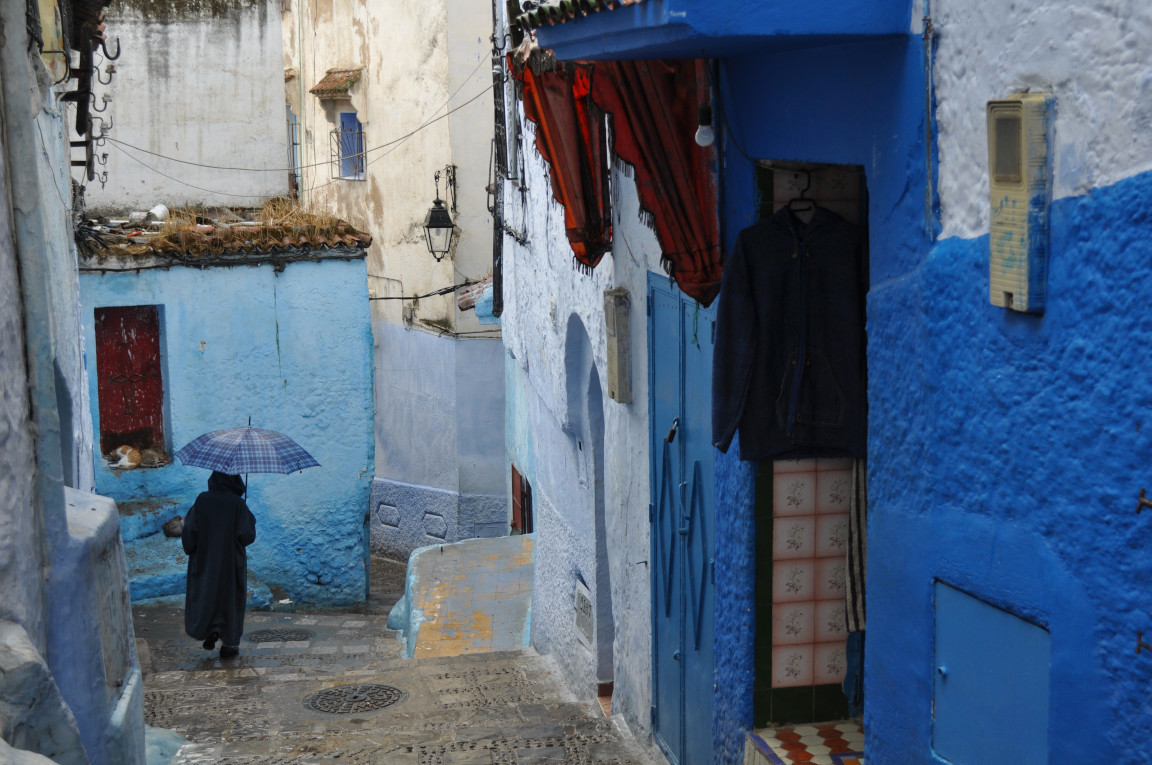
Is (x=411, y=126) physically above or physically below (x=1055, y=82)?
above

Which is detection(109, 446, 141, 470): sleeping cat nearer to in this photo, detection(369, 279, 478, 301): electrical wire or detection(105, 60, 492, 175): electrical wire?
detection(105, 60, 492, 175): electrical wire

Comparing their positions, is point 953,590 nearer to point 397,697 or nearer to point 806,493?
point 806,493

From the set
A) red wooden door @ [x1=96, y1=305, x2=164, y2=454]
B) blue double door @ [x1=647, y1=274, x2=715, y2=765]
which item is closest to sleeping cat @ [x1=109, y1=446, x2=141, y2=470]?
red wooden door @ [x1=96, y1=305, x2=164, y2=454]

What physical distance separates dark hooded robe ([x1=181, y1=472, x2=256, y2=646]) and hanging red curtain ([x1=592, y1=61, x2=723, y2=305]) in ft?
18.1

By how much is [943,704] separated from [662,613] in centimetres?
315

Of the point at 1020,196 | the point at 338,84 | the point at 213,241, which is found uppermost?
the point at 338,84

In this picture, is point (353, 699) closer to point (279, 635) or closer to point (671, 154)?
point (279, 635)

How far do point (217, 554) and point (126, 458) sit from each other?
10.8ft

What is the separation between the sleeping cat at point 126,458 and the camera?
42.1 ft

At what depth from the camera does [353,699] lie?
8.62 m

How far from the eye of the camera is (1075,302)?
10.4 feet

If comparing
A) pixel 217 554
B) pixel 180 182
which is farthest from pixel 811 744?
pixel 180 182

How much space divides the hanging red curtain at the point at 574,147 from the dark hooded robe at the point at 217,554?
154 inches

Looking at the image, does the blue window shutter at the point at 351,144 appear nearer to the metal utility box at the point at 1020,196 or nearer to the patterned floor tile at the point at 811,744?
the patterned floor tile at the point at 811,744
